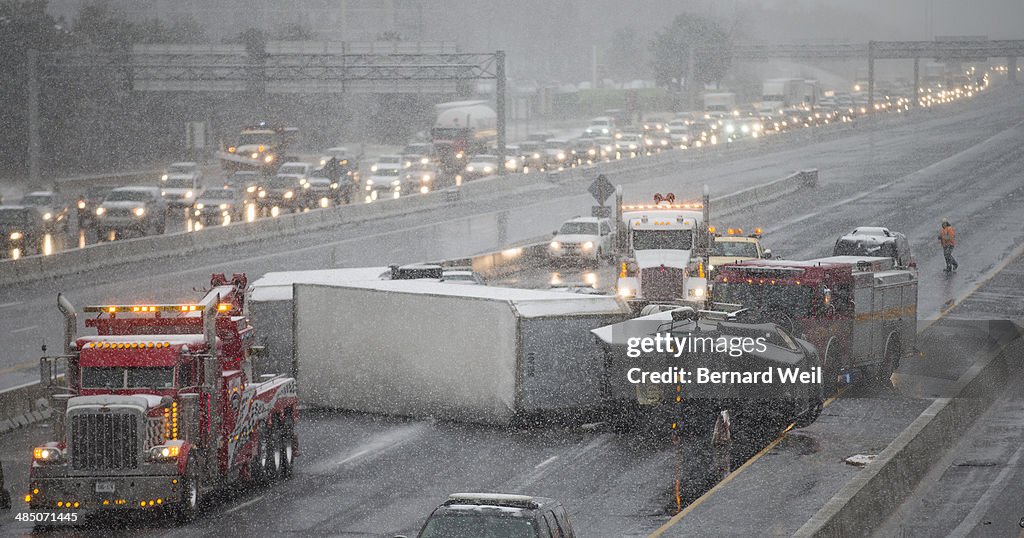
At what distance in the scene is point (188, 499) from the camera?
17781 millimetres

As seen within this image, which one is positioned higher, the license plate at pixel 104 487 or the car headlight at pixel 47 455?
the car headlight at pixel 47 455

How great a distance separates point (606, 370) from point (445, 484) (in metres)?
→ 4.34

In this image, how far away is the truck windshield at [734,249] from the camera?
36.7 meters

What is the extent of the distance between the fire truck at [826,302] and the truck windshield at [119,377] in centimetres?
1160

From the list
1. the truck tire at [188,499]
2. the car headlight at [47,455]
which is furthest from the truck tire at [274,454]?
the car headlight at [47,455]

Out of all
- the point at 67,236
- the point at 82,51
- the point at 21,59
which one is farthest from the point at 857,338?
the point at 21,59

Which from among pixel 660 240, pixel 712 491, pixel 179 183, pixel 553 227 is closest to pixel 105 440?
pixel 712 491

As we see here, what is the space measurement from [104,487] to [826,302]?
1350 cm

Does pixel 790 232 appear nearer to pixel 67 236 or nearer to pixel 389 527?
pixel 67 236

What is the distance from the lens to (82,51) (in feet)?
272

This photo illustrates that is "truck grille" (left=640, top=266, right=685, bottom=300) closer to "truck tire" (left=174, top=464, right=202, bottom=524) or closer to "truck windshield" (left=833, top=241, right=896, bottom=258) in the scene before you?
"truck windshield" (left=833, top=241, right=896, bottom=258)

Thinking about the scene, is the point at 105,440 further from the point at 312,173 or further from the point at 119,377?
the point at 312,173

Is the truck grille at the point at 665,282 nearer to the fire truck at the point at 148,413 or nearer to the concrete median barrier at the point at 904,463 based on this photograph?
the concrete median barrier at the point at 904,463

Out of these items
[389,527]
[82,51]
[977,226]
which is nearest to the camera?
[389,527]
